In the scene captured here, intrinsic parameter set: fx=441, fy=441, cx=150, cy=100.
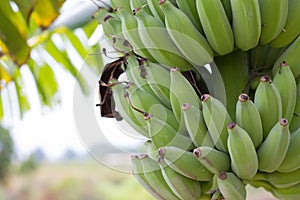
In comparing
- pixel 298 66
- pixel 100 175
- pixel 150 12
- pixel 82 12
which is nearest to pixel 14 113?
pixel 82 12

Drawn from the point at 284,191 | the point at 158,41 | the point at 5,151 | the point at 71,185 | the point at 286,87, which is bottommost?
the point at 71,185

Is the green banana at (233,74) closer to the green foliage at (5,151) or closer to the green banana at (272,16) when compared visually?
the green banana at (272,16)

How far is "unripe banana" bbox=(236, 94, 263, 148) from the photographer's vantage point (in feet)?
1.47

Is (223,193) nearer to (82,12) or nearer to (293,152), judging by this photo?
(293,152)

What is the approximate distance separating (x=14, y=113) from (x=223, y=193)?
0.89 metres

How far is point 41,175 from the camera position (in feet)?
24.3

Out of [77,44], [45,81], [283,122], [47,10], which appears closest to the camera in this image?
[283,122]

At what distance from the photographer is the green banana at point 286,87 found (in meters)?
0.47

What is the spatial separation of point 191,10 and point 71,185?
6.52 meters

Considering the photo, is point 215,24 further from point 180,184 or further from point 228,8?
point 180,184

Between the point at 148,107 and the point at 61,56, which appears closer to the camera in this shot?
the point at 148,107

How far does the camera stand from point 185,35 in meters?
0.48

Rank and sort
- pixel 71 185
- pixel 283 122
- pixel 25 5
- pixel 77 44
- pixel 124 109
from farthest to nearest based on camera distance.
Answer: pixel 71 185
pixel 77 44
pixel 25 5
pixel 124 109
pixel 283 122

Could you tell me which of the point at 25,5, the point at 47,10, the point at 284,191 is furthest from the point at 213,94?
the point at 47,10
